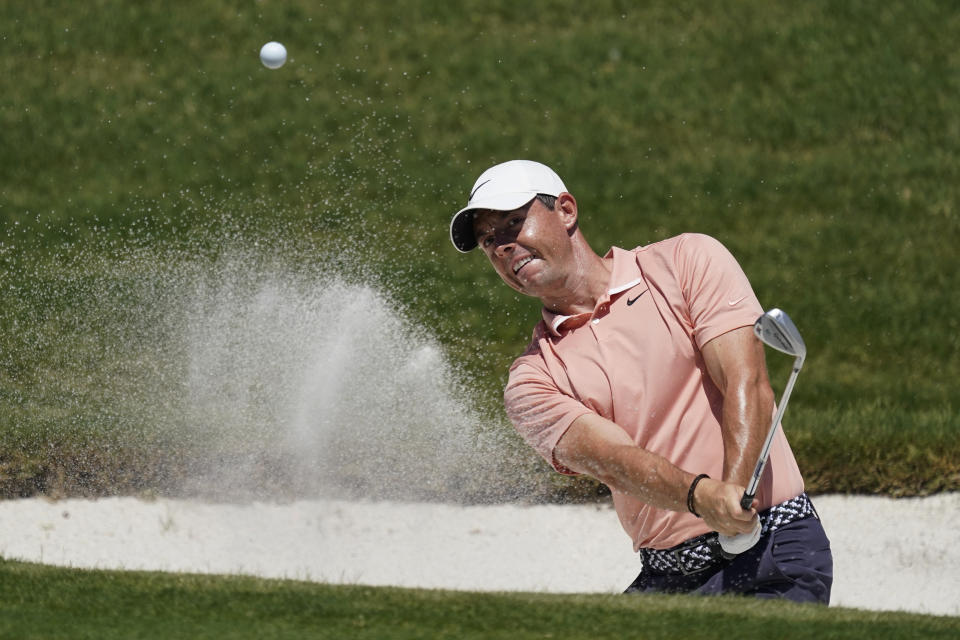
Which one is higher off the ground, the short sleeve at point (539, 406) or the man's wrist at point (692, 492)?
the short sleeve at point (539, 406)

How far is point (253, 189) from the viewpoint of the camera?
323 inches

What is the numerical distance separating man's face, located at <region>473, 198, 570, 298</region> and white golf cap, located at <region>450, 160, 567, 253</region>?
1.5 inches

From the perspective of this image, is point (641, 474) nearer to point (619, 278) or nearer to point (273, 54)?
point (619, 278)

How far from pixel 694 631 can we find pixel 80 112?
6785 mm

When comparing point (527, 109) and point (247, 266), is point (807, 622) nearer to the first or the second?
point (247, 266)

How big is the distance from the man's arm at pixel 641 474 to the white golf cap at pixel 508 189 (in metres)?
0.61

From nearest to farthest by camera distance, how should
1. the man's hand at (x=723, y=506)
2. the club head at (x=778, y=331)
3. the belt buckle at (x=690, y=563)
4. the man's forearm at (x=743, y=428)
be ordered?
the club head at (x=778, y=331)
the man's hand at (x=723, y=506)
the man's forearm at (x=743, y=428)
the belt buckle at (x=690, y=563)

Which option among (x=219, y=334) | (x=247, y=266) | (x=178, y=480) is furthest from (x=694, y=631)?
(x=247, y=266)

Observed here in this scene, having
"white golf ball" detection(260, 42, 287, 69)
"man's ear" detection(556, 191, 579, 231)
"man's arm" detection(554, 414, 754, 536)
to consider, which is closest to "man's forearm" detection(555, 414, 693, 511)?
"man's arm" detection(554, 414, 754, 536)

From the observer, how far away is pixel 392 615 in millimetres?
3350

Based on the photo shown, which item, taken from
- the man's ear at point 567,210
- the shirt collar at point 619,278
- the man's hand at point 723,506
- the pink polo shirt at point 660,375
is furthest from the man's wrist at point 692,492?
the man's ear at point 567,210

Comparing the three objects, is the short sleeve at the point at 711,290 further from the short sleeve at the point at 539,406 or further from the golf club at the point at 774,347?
the short sleeve at the point at 539,406

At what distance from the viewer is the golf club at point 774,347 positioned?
297 cm

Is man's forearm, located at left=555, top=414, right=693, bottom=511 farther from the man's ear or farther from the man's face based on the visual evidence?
the man's ear
